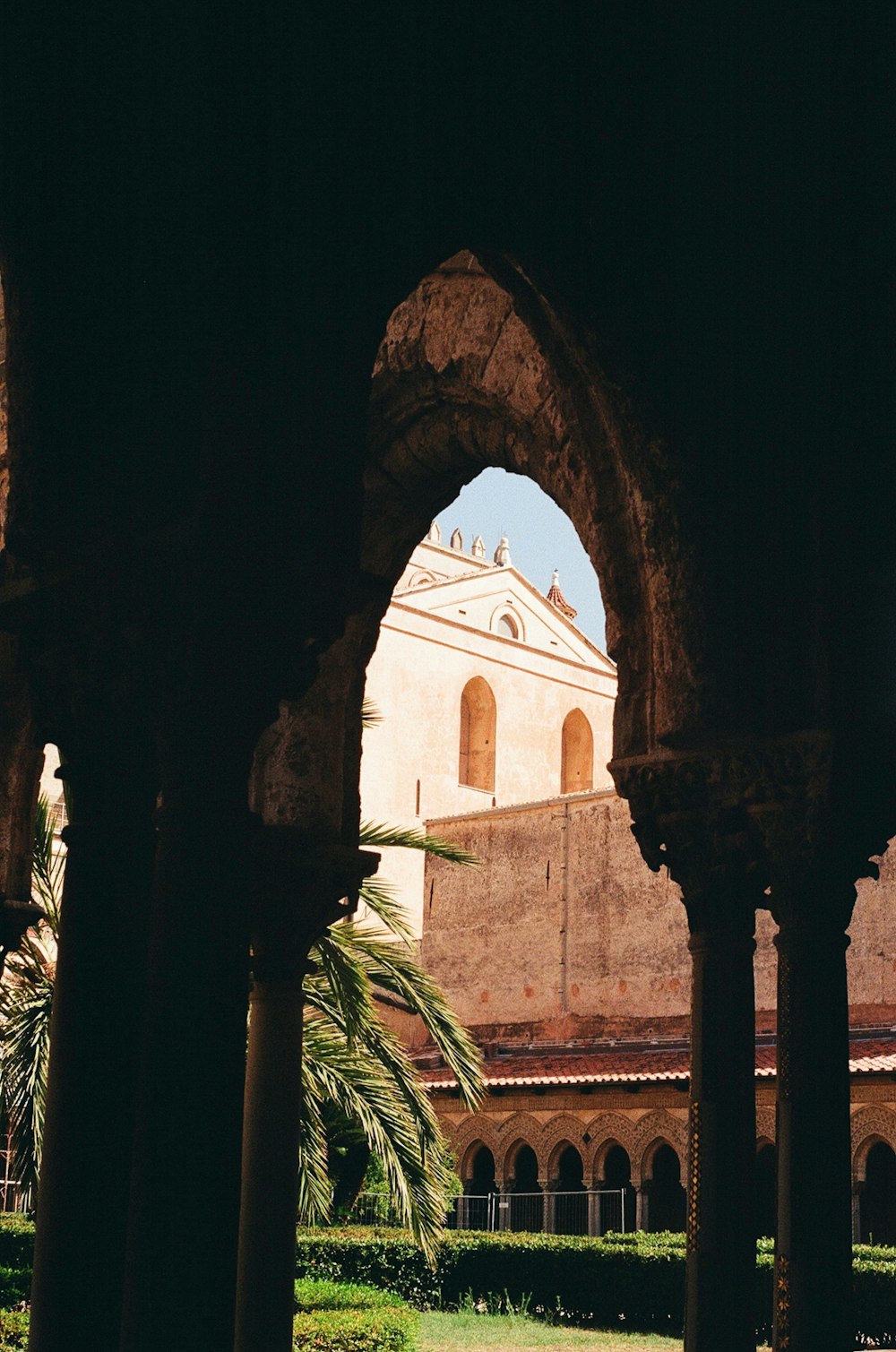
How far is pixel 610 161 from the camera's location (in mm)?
5402

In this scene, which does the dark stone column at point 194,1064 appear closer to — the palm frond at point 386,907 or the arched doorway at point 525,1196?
the palm frond at point 386,907

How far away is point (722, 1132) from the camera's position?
5703 mm

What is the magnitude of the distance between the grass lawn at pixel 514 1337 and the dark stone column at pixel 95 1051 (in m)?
12.0

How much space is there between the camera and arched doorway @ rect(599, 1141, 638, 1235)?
76.7ft

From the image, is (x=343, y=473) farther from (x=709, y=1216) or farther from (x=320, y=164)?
(x=709, y=1216)

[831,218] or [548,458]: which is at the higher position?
[831,218]

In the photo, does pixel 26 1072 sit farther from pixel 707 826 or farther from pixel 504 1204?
pixel 504 1204

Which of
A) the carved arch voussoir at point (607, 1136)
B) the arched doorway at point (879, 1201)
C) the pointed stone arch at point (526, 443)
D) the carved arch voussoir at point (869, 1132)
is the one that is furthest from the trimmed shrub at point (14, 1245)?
the arched doorway at point (879, 1201)

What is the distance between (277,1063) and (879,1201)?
1771 cm

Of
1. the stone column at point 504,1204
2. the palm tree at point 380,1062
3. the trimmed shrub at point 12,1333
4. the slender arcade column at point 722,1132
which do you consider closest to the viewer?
the slender arcade column at point 722,1132

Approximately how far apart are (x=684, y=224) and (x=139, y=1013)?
3.15 meters

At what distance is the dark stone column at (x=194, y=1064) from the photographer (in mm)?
3582

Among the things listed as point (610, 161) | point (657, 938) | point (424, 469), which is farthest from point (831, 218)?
point (657, 938)

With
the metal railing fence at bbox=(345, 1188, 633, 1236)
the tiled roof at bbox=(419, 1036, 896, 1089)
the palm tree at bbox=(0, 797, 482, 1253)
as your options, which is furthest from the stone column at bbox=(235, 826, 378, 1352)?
the metal railing fence at bbox=(345, 1188, 633, 1236)
